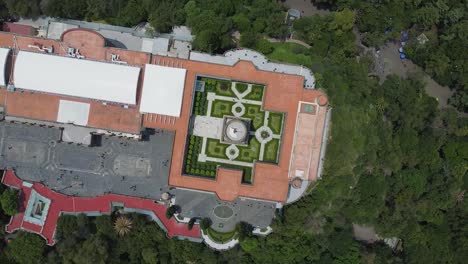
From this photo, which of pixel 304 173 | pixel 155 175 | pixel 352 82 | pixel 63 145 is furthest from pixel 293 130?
pixel 63 145

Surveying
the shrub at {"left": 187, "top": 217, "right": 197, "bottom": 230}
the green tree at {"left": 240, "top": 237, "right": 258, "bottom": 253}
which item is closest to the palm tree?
the shrub at {"left": 187, "top": 217, "right": 197, "bottom": 230}

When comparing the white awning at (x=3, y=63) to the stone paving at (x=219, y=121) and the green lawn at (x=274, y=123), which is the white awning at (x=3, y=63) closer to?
the stone paving at (x=219, y=121)

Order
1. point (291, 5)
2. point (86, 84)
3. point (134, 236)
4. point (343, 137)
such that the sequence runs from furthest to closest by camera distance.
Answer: point (291, 5) → point (134, 236) → point (343, 137) → point (86, 84)

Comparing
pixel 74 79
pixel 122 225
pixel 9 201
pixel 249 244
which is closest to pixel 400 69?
pixel 249 244

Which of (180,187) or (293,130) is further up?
(293,130)

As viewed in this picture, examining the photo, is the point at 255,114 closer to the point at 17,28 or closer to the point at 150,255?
the point at 150,255

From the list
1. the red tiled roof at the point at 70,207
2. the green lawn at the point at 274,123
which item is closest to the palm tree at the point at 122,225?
the red tiled roof at the point at 70,207

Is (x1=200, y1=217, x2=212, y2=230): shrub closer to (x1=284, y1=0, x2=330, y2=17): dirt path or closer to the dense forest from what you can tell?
the dense forest

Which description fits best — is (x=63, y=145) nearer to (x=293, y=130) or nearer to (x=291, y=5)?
(x=293, y=130)
